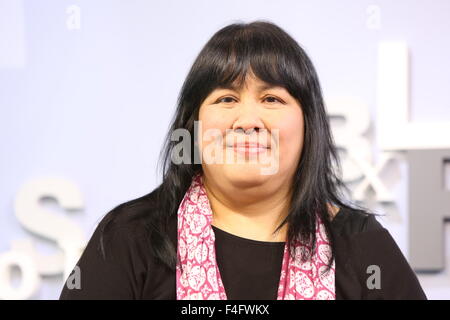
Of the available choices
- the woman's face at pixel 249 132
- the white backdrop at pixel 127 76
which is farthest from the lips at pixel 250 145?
the white backdrop at pixel 127 76

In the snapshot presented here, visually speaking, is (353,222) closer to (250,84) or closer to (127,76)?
(250,84)

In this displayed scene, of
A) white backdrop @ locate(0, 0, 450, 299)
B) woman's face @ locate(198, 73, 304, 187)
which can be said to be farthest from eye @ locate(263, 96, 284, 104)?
white backdrop @ locate(0, 0, 450, 299)

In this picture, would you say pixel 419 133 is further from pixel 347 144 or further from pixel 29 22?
pixel 29 22

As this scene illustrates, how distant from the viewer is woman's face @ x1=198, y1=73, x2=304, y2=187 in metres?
1.22

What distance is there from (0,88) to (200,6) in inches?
29.3

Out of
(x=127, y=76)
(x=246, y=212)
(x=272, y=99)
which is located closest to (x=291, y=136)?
(x=272, y=99)

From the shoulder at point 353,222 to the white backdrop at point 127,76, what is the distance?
38.1 inches

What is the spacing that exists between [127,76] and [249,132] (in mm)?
1233

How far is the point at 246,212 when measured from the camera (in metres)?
1.33

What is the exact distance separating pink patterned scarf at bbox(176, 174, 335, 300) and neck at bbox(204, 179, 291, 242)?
3cm

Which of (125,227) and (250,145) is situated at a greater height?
(250,145)

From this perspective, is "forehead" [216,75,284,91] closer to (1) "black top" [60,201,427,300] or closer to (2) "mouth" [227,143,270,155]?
(2) "mouth" [227,143,270,155]

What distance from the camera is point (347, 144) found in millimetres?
2322
